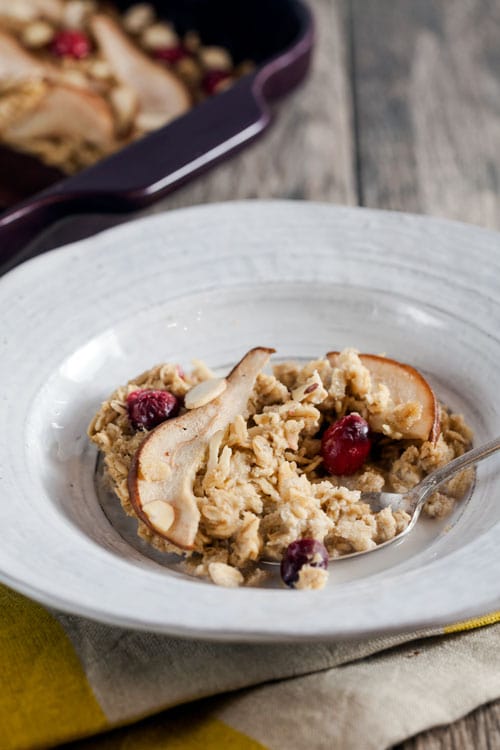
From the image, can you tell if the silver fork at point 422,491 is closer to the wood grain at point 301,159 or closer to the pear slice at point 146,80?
the wood grain at point 301,159

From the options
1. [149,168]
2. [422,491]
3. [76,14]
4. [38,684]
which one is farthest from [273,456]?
[76,14]

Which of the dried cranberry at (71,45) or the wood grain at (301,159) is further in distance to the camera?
the dried cranberry at (71,45)

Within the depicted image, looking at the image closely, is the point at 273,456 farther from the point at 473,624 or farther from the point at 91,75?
the point at 91,75

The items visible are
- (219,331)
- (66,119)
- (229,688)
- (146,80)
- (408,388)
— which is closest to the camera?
(229,688)

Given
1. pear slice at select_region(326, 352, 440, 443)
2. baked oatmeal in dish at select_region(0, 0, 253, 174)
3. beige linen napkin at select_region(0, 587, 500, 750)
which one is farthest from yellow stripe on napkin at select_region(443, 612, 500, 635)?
baked oatmeal in dish at select_region(0, 0, 253, 174)

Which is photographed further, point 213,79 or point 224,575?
point 213,79

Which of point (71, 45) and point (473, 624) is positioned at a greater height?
point (71, 45)

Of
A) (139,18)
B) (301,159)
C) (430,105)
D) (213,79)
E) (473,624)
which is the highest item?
(139,18)

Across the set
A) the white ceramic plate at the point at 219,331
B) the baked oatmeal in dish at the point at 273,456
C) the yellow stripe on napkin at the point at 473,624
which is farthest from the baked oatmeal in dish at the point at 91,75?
the yellow stripe on napkin at the point at 473,624
